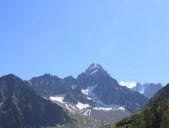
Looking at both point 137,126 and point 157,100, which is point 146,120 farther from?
point 157,100

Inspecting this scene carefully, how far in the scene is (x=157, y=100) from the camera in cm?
16225

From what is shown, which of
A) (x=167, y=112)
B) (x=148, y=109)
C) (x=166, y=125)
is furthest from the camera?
(x=148, y=109)

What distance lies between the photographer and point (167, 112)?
474 ft

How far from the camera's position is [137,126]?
152m

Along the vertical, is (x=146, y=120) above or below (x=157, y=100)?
below

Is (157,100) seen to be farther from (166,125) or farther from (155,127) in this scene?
(166,125)

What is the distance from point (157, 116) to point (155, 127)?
424 centimetres

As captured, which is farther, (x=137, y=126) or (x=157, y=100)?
(x=157, y=100)

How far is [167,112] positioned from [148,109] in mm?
11356

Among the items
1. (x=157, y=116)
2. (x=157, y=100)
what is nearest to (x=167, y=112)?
(x=157, y=116)

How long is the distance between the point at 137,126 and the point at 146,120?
4.81 m

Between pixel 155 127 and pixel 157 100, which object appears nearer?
pixel 155 127

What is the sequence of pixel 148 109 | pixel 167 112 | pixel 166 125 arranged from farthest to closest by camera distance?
pixel 148 109, pixel 167 112, pixel 166 125

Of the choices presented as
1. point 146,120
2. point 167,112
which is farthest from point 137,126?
point 167,112
